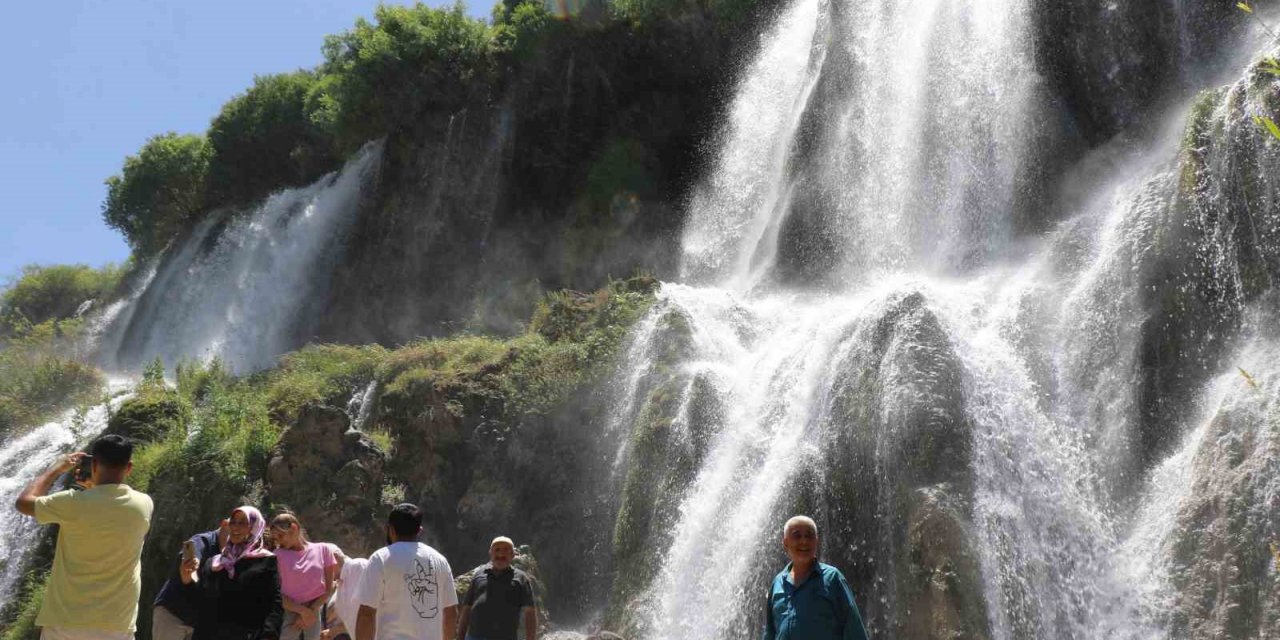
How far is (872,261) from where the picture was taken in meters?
18.3

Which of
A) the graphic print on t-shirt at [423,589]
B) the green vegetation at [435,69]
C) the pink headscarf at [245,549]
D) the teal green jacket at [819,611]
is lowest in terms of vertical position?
the teal green jacket at [819,611]

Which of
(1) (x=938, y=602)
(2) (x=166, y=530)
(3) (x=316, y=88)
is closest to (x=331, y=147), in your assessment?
(3) (x=316, y=88)

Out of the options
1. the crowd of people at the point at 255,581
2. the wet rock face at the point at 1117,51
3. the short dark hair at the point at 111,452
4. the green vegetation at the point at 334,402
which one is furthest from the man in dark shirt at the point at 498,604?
the wet rock face at the point at 1117,51

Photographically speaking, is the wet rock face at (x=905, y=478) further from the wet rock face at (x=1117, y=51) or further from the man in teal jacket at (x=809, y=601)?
the wet rock face at (x=1117, y=51)

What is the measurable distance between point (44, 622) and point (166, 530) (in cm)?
1140

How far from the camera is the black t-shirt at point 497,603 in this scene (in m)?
7.34

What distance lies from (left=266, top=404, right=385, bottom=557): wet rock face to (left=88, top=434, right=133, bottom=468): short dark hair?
9.59 metres

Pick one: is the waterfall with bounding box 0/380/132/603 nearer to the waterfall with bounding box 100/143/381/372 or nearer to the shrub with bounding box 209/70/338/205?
the waterfall with bounding box 100/143/381/372

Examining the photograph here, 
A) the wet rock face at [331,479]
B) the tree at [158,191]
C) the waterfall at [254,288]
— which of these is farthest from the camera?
the tree at [158,191]

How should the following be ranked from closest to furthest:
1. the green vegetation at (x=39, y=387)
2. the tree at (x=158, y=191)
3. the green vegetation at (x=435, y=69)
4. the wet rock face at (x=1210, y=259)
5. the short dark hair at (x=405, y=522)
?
the short dark hair at (x=405, y=522) < the wet rock face at (x=1210, y=259) < the green vegetation at (x=39, y=387) < the green vegetation at (x=435, y=69) < the tree at (x=158, y=191)

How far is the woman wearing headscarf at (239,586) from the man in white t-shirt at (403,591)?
48 cm

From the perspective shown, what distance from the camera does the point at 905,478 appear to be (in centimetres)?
1140

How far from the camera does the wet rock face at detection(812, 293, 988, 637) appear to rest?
34.0ft

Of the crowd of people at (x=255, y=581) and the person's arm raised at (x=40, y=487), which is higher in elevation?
the person's arm raised at (x=40, y=487)
